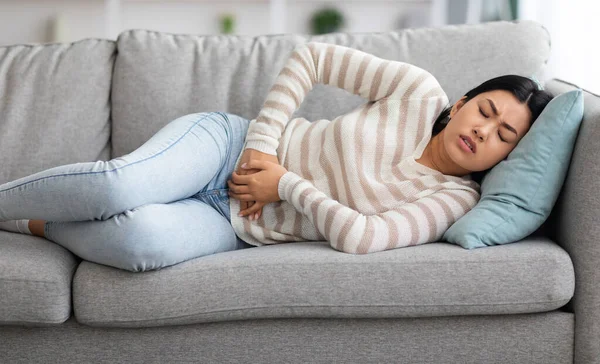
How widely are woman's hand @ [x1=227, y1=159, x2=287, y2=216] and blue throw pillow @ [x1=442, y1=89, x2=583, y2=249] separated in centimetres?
45

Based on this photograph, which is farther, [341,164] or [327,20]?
[327,20]

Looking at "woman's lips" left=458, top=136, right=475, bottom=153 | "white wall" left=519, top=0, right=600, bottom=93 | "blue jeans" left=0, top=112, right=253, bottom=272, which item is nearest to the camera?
"blue jeans" left=0, top=112, right=253, bottom=272

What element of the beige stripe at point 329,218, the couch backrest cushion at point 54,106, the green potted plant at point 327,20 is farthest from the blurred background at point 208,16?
the beige stripe at point 329,218

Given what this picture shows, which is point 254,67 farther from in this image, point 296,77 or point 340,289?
point 340,289

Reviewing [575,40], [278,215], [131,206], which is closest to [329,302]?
[278,215]

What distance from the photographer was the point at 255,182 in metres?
1.88

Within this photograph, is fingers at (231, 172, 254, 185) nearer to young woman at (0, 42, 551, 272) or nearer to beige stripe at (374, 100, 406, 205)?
young woman at (0, 42, 551, 272)

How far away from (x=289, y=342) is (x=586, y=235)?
712 mm

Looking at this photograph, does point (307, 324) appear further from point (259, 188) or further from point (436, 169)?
point (436, 169)

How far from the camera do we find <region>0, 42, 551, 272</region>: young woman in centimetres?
160

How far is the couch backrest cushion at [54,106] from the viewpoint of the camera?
2162mm

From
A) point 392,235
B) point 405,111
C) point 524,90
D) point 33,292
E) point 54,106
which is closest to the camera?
point 33,292

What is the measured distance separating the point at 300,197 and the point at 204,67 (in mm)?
660

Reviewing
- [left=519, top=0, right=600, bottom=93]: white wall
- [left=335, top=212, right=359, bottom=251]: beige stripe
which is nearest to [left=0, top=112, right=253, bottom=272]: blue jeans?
[left=335, top=212, right=359, bottom=251]: beige stripe
